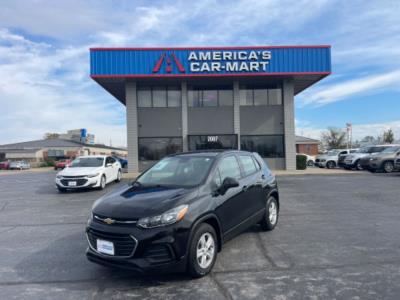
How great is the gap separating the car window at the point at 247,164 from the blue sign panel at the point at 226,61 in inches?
600

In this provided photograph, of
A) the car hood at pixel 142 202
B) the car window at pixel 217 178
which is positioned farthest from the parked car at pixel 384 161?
the car hood at pixel 142 202

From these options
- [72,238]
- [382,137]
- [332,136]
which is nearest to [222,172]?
[72,238]

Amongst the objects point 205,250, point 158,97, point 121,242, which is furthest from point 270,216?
point 158,97

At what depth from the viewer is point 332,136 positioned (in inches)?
2410

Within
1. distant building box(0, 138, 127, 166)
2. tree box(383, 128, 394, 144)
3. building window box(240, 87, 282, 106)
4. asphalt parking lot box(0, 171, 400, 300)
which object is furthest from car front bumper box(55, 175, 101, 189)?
tree box(383, 128, 394, 144)

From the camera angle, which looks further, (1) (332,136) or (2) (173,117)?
(1) (332,136)

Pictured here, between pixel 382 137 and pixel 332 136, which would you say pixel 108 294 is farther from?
pixel 382 137

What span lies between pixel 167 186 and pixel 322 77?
65.6ft

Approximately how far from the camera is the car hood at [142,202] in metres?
3.64

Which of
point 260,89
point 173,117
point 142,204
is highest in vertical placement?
point 260,89

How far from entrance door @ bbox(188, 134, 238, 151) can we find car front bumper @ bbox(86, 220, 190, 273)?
18.4 meters

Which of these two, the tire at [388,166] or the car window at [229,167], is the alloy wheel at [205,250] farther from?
the tire at [388,166]

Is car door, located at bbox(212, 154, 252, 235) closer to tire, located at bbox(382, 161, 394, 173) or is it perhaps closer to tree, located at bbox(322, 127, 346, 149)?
tire, located at bbox(382, 161, 394, 173)

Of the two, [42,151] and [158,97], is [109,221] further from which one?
[42,151]
